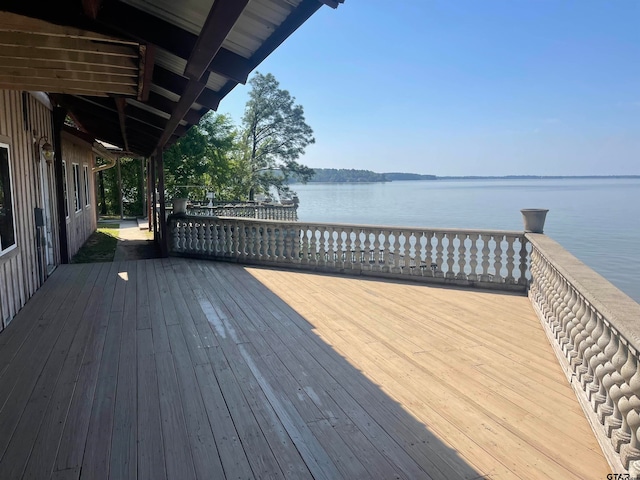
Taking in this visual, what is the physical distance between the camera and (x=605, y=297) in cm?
232

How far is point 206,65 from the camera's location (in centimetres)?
260

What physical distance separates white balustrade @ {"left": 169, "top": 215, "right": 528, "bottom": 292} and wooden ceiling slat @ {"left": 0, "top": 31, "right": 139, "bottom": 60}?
4042mm

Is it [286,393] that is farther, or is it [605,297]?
[286,393]

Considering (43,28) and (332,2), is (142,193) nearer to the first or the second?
(43,28)

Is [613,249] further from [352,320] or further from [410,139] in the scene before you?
[410,139]

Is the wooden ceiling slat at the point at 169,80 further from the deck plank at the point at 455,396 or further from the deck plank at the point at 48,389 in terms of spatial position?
the deck plank at the point at 455,396

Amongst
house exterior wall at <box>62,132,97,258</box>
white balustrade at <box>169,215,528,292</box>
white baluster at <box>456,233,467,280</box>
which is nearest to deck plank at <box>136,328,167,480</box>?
white balustrade at <box>169,215,528,292</box>

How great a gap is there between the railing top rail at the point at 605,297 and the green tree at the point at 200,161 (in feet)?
60.1

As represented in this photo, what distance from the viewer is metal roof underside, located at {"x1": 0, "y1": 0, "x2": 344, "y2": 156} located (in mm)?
2240

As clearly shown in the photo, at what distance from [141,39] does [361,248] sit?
4.55 m

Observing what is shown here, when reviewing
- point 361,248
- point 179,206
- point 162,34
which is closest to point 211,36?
point 162,34

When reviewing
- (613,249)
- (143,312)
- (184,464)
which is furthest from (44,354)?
(613,249)

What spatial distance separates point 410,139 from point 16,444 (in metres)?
42.0

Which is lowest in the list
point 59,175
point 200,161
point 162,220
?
point 162,220
